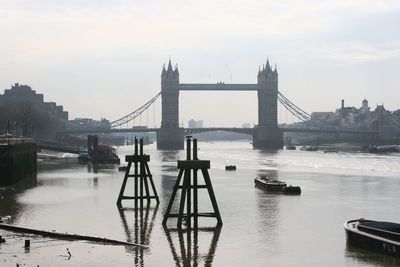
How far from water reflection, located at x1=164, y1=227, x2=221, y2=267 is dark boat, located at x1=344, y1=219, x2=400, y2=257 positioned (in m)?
6.95

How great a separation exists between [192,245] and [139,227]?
6.72 meters

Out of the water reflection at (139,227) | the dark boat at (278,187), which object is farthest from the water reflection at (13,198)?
the dark boat at (278,187)

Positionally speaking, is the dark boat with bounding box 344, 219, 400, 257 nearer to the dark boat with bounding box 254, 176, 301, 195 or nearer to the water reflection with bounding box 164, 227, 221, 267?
the water reflection with bounding box 164, 227, 221, 267

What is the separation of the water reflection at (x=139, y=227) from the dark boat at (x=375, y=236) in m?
10.4

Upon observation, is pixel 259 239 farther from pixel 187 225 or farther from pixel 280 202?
pixel 280 202

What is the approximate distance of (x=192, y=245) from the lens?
37.9 m

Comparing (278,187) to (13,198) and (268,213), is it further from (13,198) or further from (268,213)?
(13,198)

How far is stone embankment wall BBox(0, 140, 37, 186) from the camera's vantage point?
6881 centimetres

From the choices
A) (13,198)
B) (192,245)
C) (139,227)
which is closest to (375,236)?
(192,245)

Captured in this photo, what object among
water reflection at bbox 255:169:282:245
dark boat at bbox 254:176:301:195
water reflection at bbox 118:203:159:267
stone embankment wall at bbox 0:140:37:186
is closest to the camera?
water reflection at bbox 118:203:159:267

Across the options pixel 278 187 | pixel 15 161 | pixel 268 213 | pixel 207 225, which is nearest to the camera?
pixel 207 225

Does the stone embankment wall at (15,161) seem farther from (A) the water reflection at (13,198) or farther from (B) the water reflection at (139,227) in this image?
(B) the water reflection at (139,227)

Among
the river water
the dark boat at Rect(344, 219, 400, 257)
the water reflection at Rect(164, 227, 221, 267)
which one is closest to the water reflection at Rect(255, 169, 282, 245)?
the river water

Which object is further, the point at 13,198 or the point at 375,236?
the point at 13,198
